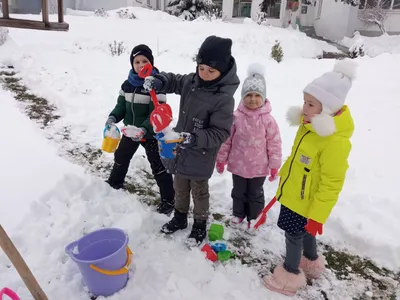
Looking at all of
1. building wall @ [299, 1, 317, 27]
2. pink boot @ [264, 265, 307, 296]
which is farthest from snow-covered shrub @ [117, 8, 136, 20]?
pink boot @ [264, 265, 307, 296]

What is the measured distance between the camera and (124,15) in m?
17.0

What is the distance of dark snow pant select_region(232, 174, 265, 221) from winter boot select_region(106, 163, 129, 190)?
1174 mm

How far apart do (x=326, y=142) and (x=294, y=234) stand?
0.71 metres

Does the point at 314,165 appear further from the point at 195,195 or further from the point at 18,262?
the point at 18,262

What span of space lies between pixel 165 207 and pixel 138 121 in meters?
0.87

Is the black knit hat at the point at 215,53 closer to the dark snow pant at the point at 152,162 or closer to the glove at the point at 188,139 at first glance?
the glove at the point at 188,139

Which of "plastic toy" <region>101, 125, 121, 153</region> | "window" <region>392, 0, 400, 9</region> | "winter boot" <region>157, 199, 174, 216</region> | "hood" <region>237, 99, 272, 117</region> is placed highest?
"window" <region>392, 0, 400, 9</region>

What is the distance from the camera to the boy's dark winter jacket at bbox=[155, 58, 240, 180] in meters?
2.40

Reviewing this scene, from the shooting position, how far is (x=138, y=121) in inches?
119

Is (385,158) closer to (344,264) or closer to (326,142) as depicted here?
(344,264)

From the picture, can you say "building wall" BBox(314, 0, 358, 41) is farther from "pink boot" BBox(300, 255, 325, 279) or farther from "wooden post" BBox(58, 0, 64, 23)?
"wooden post" BBox(58, 0, 64, 23)

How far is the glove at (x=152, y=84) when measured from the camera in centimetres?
254

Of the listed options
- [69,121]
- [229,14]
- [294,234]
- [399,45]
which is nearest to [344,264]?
[294,234]

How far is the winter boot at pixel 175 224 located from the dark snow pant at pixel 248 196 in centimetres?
51
